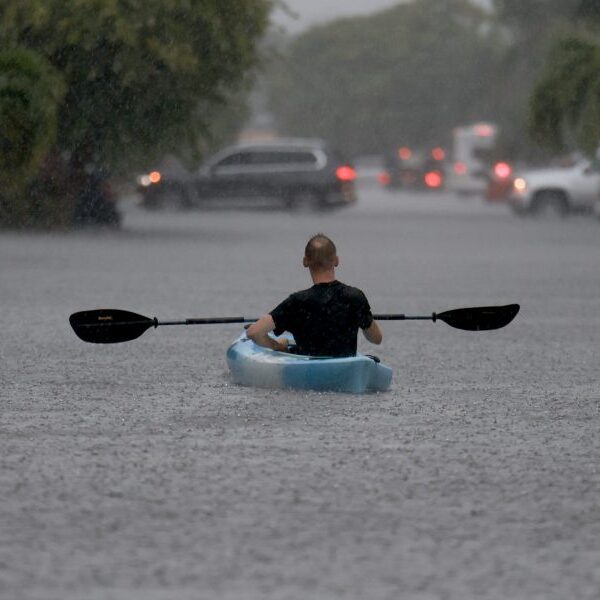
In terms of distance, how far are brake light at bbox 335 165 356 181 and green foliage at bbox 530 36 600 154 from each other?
15.4m

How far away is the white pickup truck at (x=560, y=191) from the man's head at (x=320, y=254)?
31421mm

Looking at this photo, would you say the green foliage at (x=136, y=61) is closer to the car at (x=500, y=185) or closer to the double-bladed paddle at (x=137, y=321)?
the double-bladed paddle at (x=137, y=321)

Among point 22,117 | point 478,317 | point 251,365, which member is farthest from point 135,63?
point 251,365

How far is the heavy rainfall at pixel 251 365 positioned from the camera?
577 centimetres

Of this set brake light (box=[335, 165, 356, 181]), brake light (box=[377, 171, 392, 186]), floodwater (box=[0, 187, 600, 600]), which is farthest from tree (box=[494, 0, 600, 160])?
floodwater (box=[0, 187, 600, 600])

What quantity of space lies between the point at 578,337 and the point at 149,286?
6556 millimetres

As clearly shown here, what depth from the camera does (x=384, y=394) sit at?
32.3 ft

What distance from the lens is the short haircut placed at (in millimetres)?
9500

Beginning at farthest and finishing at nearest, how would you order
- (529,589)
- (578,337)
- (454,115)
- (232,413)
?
(454,115) < (578,337) < (232,413) < (529,589)

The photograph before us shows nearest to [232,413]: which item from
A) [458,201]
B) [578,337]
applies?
[578,337]

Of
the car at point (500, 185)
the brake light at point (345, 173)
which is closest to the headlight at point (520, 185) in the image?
the brake light at point (345, 173)

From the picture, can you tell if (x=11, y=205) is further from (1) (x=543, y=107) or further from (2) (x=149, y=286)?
(2) (x=149, y=286)

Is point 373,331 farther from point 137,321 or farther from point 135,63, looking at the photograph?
point 135,63

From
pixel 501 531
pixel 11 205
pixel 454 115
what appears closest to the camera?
pixel 501 531
